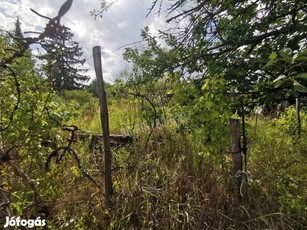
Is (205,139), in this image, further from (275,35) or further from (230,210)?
(275,35)

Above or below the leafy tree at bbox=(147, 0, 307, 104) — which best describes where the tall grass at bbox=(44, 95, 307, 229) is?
below

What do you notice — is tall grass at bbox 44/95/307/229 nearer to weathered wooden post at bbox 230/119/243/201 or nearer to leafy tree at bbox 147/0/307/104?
weathered wooden post at bbox 230/119/243/201

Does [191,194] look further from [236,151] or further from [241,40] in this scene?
[241,40]

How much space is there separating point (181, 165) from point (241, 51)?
1.28 meters

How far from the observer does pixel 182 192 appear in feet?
8.06

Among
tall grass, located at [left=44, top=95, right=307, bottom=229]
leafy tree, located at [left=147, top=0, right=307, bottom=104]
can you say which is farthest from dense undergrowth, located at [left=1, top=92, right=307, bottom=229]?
leafy tree, located at [left=147, top=0, right=307, bottom=104]

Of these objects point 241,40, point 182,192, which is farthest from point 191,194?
point 241,40

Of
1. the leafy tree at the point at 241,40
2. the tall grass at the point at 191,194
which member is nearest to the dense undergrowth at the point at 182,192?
the tall grass at the point at 191,194

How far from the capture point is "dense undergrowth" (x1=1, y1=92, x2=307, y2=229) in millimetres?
2059

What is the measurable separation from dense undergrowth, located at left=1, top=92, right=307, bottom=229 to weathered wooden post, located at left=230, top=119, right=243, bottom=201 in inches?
2.4

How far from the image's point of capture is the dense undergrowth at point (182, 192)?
2.06m

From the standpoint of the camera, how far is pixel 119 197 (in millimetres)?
2242

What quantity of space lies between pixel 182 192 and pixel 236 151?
638 mm

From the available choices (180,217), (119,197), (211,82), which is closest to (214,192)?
(180,217)
